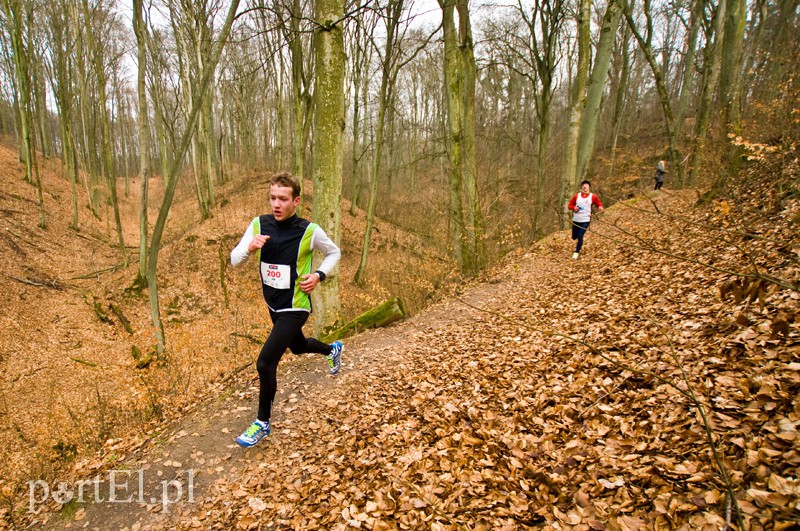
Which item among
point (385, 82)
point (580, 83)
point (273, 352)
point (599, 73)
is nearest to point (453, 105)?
point (385, 82)

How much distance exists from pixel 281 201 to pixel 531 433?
2.97 meters

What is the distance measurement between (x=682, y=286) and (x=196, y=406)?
256 inches

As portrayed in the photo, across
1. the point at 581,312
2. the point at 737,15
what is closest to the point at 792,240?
the point at 581,312

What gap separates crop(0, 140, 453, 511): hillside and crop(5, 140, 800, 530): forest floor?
63.0 inches

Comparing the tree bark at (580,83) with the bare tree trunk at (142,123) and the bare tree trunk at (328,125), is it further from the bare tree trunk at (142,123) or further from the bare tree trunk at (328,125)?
the bare tree trunk at (142,123)

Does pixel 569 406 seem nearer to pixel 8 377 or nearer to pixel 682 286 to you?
pixel 682 286

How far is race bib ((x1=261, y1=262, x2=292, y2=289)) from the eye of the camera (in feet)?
11.3

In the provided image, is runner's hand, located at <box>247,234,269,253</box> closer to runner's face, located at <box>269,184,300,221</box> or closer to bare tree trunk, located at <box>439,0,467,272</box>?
runner's face, located at <box>269,184,300,221</box>

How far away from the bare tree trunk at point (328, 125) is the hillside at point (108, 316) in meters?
2.39

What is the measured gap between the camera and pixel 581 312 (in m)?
5.20

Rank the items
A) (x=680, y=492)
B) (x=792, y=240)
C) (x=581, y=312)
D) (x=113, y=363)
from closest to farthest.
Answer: (x=680, y=492)
(x=792, y=240)
(x=581, y=312)
(x=113, y=363)

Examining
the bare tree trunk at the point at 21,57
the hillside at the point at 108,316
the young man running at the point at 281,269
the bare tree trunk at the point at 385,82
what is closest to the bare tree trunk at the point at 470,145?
the hillside at the point at 108,316

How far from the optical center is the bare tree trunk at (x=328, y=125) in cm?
535

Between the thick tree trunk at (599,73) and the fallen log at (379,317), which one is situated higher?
the thick tree trunk at (599,73)
